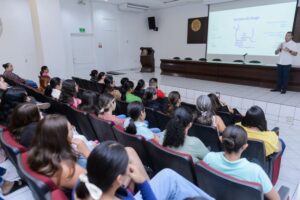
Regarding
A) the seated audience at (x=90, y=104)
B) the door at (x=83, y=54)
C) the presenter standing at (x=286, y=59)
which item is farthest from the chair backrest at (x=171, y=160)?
the door at (x=83, y=54)

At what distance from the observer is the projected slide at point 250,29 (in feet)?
21.9

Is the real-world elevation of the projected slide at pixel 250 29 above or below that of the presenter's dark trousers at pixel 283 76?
above

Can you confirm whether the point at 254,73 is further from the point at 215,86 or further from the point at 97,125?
the point at 97,125

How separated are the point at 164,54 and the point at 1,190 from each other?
9360 millimetres

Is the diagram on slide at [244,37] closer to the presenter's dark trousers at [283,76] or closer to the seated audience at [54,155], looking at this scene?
the presenter's dark trousers at [283,76]

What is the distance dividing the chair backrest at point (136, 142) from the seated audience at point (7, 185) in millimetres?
1050

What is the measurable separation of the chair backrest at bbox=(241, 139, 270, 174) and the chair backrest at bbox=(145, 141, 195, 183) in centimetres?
65

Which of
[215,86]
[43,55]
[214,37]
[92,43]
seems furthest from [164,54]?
[43,55]

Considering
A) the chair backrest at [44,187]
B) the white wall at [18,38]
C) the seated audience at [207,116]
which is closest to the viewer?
the chair backrest at [44,187]

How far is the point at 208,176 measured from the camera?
4.12 feet

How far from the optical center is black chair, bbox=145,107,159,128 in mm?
2722

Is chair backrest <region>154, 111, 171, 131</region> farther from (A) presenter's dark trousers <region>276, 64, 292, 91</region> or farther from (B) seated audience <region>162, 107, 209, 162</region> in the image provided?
(A) presenter's dark trousers <region>276, 64, 292, 91</region>

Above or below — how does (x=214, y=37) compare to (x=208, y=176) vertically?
above

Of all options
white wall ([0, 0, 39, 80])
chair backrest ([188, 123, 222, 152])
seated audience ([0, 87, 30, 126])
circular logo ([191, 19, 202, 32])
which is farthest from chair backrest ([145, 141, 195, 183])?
circular logo ([191, 19, 202, 32])
